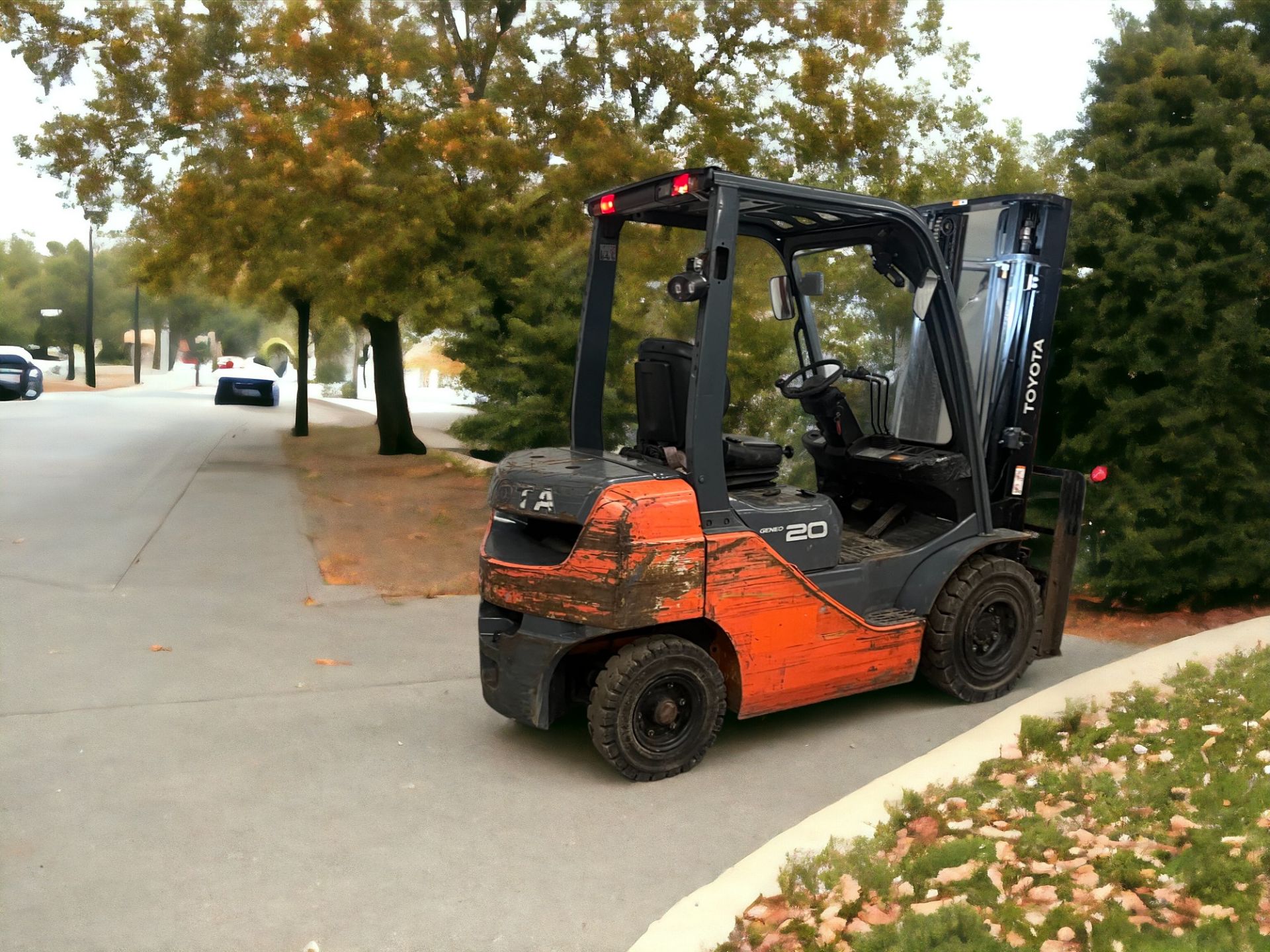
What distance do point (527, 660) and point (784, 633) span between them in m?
1.28

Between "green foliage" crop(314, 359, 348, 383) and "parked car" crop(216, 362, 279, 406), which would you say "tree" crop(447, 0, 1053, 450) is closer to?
"parked car" crop(216, 362, 279, 406)

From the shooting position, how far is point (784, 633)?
5.54m

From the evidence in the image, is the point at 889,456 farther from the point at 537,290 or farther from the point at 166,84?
the point at 166,84

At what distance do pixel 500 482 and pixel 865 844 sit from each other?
98.4 inches

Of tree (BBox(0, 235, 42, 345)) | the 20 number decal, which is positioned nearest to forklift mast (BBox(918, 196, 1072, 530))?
the 20 number decal

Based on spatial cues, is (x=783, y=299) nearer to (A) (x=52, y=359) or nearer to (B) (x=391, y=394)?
(B) (x=391, y=394)

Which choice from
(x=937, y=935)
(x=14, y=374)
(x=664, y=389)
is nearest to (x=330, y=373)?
(x=14, y=374)

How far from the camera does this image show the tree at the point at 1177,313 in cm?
862

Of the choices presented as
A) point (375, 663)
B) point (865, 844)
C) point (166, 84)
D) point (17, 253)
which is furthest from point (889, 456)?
point (17, 253)

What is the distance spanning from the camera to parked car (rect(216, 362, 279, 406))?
34.4 metres

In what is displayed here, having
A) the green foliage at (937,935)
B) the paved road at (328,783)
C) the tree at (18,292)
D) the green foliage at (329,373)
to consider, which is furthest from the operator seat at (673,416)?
the tree at (18,292)

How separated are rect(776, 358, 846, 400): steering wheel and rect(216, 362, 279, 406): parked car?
100 ft

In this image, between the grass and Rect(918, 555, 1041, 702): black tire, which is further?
Rect(918, 555, 1041, 702): black tire

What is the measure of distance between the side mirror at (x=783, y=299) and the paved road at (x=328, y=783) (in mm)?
2402
